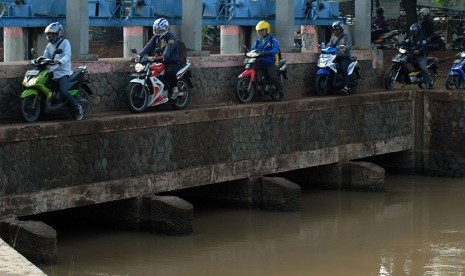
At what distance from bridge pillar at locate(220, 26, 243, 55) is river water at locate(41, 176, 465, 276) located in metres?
4.60

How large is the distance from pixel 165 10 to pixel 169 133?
14.9ft

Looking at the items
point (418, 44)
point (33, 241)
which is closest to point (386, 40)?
point (418, 44)

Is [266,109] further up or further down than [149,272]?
further up

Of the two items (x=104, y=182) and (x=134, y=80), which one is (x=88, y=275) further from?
(x=134, y=80)

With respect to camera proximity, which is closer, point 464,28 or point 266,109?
point 266,109

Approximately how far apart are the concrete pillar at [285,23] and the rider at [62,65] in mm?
6239

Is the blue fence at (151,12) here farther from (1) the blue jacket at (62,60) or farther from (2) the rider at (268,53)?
(1) the blue jacket at (62,60)

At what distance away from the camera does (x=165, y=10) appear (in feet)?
65.6

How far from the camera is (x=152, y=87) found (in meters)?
16.4

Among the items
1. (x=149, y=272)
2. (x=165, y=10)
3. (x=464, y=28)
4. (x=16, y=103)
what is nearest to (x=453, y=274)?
(x=149, y=272)

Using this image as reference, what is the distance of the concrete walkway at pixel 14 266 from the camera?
8305mm

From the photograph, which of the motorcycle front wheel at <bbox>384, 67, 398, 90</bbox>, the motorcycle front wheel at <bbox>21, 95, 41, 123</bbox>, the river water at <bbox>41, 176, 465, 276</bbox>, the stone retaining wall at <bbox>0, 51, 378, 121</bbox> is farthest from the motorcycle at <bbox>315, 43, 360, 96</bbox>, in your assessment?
the motorcycle front wheel at <bbox>21, 95, 41, 123</bbox>

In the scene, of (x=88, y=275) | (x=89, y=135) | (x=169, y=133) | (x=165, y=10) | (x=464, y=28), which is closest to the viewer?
(x=88, y=275)

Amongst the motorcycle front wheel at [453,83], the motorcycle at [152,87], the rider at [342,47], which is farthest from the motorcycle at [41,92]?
the motorcycle front wheel at [453,83]
